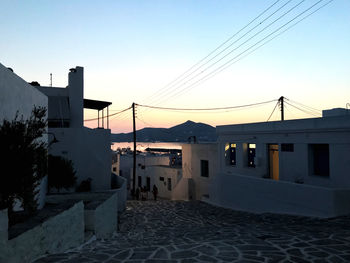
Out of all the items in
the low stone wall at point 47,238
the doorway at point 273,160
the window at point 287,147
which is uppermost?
the window at point 287,147

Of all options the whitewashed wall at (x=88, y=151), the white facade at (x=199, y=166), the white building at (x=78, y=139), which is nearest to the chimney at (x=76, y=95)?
the white building at (x=78, y=139)

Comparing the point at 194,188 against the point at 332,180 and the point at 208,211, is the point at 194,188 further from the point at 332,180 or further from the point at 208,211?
the point at 332,180

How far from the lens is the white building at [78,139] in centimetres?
2294

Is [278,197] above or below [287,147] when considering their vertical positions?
below

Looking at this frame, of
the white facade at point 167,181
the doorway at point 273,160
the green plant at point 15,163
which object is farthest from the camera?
the white facade at point 167,181

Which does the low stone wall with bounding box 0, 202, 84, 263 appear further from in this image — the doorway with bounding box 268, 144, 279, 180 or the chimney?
the chimney

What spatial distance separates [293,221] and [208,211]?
742 cm

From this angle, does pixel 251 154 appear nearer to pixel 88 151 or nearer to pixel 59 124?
pixel 88 151

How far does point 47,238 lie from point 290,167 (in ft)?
52.7

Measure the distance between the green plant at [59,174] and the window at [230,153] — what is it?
42.2 ft

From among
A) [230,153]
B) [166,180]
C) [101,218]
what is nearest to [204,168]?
[230,153]

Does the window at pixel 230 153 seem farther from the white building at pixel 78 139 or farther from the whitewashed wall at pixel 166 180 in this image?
the white building at pixel 78 139

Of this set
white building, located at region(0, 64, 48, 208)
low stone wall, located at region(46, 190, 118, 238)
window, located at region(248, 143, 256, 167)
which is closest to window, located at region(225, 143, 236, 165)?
window, located at region(248, 143, 256, 167)

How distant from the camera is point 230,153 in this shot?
26172mm
